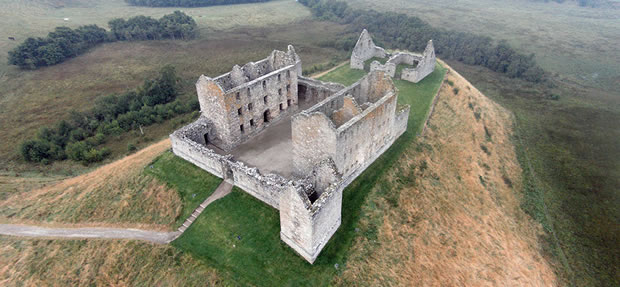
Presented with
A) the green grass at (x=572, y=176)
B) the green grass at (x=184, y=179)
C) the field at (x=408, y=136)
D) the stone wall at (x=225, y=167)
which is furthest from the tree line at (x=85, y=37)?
the green grass at (x=572, y=176)

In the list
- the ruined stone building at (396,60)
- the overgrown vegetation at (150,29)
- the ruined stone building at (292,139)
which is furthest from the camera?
the overgrown vegetation at (150,29)

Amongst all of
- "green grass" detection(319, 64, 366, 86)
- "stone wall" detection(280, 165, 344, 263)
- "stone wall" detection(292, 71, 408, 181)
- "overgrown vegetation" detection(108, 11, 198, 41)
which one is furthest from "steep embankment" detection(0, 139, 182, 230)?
"overgrown vegetation" detection(108, 11, 198, 41)

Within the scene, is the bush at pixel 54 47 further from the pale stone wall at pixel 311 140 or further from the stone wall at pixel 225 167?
the pale stone wall at pixel 311 140

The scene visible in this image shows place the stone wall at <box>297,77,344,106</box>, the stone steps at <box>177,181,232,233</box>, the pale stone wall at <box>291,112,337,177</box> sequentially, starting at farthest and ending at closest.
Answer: the stone wall at <box>297,77,344,106</box> < the stone steps at <box>177,181,232,233</box> < the pale stone wall at <box>291,112,337,177</box>

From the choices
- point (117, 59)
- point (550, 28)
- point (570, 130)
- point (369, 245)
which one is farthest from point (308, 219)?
point (550, 28)

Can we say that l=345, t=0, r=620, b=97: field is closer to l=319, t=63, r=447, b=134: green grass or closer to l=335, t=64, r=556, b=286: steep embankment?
l=319, t=63, r=447, b=134: green grass

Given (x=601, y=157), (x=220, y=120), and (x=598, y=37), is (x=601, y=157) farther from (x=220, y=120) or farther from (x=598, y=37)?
(x=598, y=37)
